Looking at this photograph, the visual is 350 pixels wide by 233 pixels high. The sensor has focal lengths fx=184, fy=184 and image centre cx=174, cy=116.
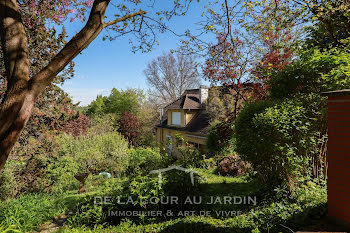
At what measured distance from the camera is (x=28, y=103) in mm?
2012

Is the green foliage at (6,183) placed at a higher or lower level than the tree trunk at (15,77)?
lower

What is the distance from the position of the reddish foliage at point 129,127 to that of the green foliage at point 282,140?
18676 mm

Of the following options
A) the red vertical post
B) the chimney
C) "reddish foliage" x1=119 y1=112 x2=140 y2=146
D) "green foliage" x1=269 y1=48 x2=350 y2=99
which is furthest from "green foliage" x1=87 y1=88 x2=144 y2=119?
the red vertical post

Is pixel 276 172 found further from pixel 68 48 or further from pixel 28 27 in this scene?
pixel 28 27

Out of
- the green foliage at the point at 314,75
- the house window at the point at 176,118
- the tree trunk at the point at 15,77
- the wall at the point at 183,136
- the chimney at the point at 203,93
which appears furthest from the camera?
the house window at the point at 176,118

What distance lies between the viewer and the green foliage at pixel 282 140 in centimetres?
427

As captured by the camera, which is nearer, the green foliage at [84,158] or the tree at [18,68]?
the tree at [18,68]

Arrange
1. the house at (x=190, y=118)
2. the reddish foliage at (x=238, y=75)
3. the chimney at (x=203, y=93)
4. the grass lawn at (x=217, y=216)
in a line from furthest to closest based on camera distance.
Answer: the chimney at (x=203, y=93) → the house at (x=190, y=118) → the reddish foliage at (x=238, y=75) → the grass lawn at (x=217, y=216)

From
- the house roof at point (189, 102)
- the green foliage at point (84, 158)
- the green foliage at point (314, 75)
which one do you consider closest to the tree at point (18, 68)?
the green foliage at point (314, 75)

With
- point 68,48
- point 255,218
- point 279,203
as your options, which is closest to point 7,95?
point 68,48

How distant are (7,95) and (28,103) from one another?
0.19 metres

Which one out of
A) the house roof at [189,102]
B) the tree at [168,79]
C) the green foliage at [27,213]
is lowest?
the green foliage at [27,213]

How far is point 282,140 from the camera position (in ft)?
14.5

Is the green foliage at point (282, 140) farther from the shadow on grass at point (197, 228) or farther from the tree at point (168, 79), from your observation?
the tree at point (168, 79)
